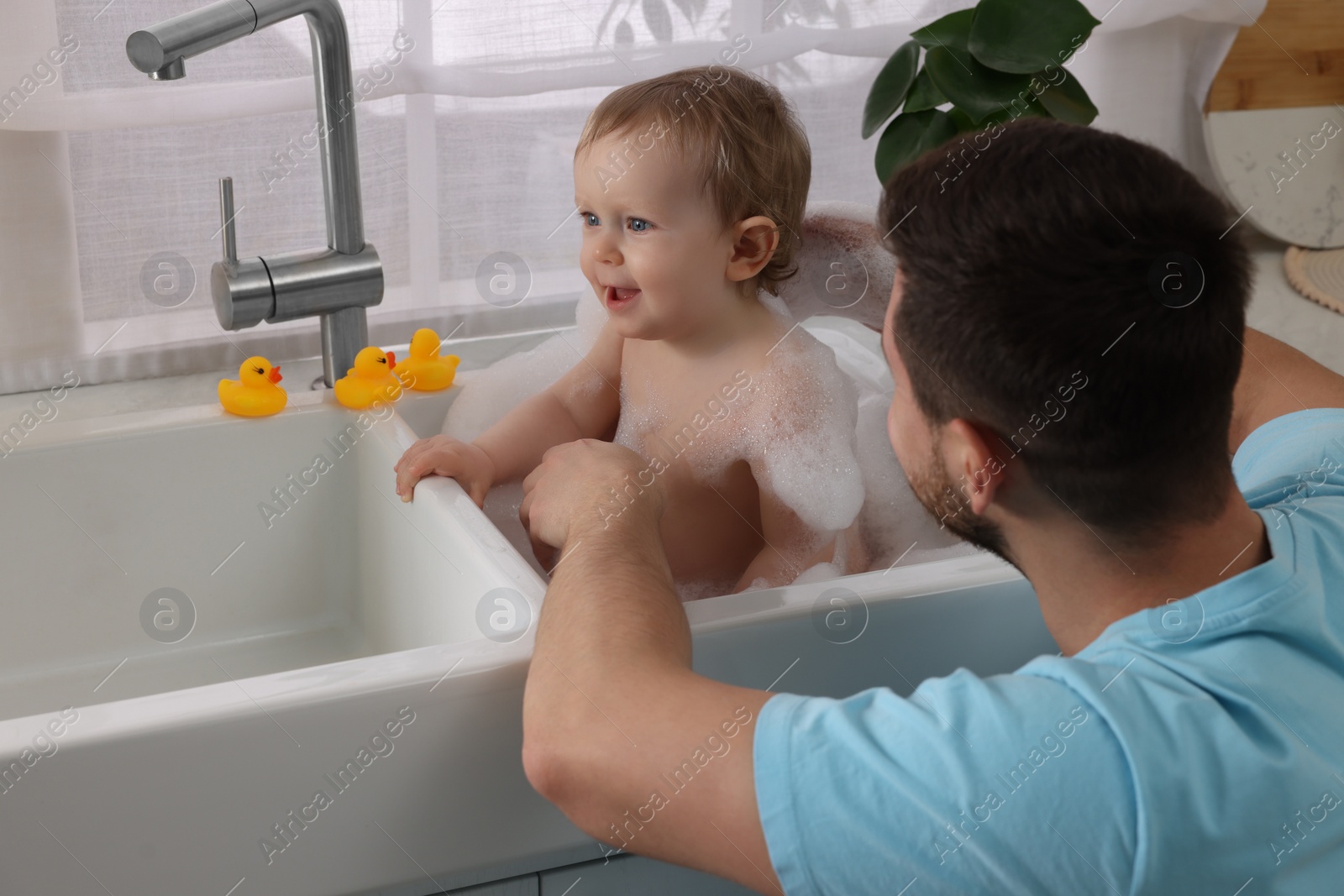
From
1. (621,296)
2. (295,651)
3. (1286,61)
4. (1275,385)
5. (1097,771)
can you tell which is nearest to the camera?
(1097,771)

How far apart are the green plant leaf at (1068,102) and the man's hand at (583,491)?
2.64ft

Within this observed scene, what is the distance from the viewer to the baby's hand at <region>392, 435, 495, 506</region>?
96 centimetres

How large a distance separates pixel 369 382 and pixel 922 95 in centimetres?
74

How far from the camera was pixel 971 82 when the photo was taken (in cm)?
136

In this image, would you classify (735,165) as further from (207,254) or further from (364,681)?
(207,254)

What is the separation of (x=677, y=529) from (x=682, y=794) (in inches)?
19.0

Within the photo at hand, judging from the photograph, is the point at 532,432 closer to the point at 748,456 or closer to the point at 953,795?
the point at 748,456

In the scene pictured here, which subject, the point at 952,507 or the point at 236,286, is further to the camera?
the point at 236,286

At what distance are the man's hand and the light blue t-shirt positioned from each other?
25 cm

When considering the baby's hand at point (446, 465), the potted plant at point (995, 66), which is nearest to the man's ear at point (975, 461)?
the baby's hand at point (446, 465)

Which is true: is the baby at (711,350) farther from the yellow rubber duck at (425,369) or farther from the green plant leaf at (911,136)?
the green plant leaf at (911,136)

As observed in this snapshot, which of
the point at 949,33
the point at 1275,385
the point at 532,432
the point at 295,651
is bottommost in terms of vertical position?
the point at 295,651

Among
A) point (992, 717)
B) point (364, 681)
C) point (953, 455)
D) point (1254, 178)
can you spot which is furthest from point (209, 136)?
point (1254, 178)

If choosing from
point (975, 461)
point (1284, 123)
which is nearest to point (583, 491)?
point (975, 461)
